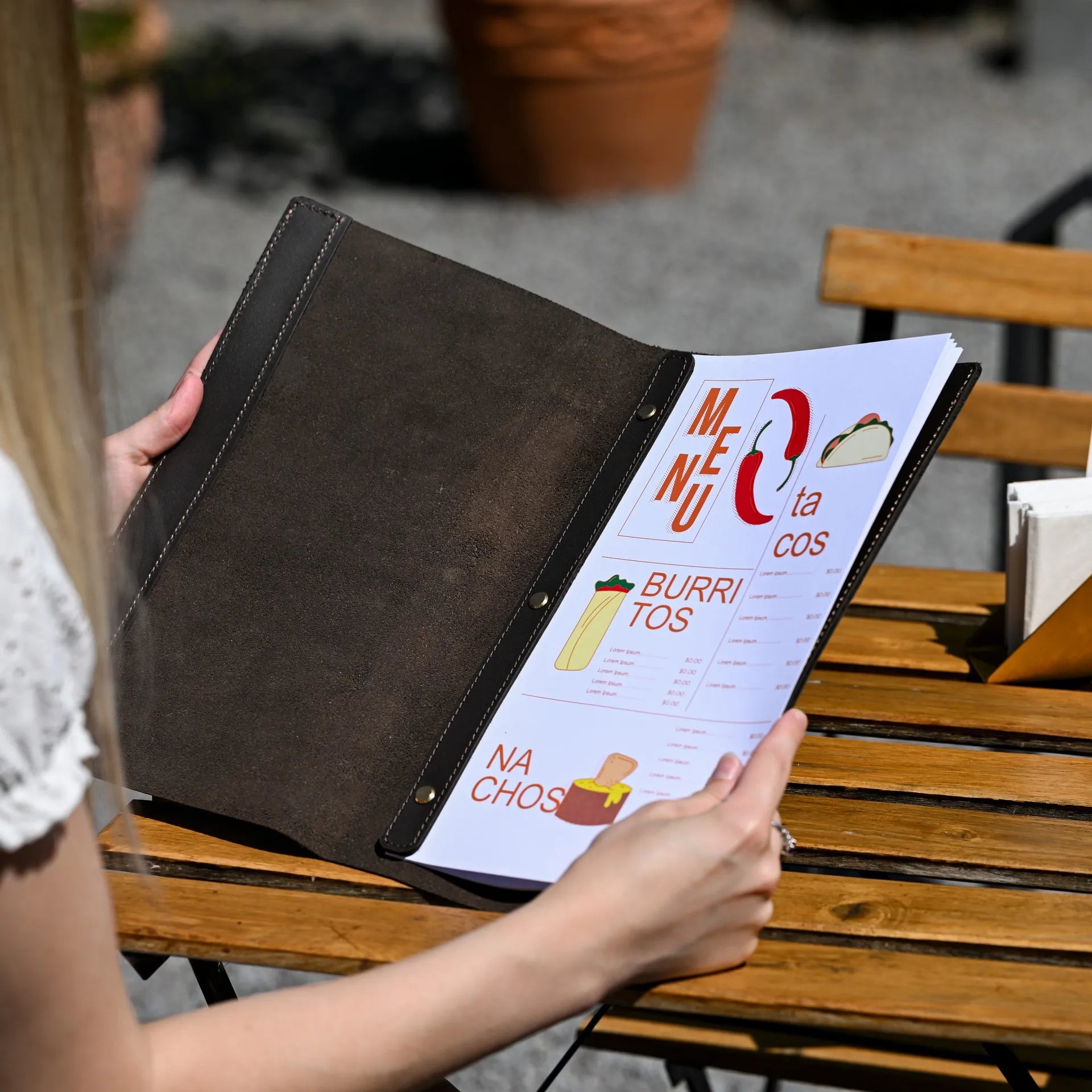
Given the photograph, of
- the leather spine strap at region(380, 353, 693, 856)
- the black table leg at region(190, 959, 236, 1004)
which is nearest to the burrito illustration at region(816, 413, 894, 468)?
the leather spine strap at region(380, 353, 693, 856)

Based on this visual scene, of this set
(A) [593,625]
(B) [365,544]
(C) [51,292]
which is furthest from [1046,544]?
(C) [51,292]

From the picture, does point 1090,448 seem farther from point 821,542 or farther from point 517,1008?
point 517,1008

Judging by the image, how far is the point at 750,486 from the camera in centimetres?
92

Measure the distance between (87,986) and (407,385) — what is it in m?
0.55

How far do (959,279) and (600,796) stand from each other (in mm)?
1081

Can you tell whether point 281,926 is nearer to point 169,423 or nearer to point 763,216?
point 169,423

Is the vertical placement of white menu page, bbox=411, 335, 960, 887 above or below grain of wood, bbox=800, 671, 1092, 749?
above

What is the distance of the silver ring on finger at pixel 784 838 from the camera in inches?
31.0

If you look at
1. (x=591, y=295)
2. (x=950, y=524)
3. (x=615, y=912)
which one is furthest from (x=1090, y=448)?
(x=591, y=295)

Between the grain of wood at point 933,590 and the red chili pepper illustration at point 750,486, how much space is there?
0.39 m

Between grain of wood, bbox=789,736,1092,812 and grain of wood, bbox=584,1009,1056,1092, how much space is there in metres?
0.37

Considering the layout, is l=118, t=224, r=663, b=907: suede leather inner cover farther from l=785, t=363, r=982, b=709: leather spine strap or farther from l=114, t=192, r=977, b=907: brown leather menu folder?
l=785, t=363, r=982, b=709: leather spine strap

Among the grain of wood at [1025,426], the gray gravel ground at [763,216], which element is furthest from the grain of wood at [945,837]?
the gray gravel ground at [763,216]

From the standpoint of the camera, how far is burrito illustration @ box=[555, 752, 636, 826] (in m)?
0.81
